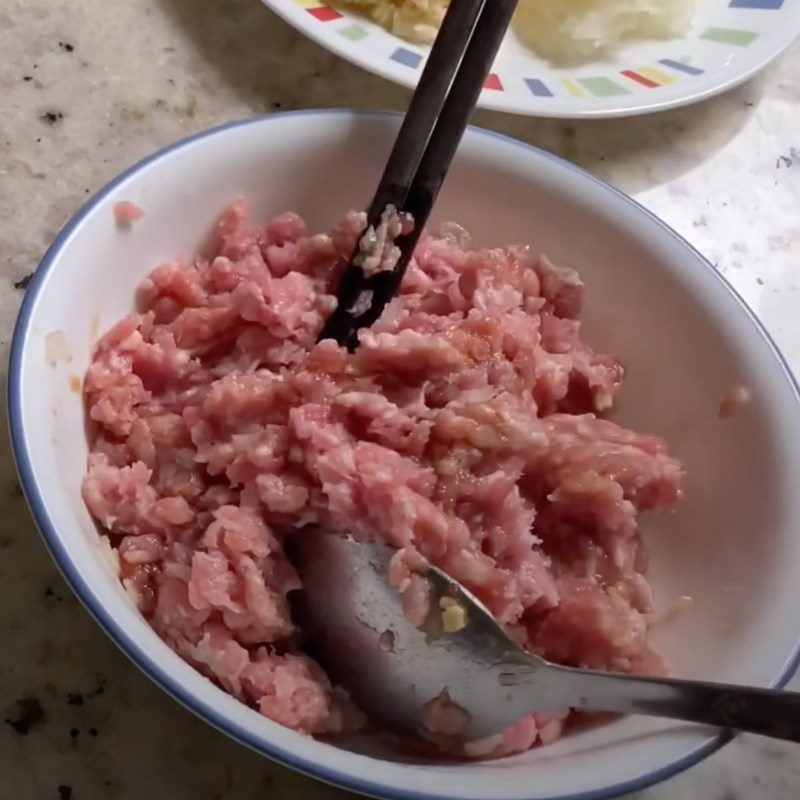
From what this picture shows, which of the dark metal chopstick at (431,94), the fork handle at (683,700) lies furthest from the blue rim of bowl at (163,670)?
the dark metal chopstick at (431,94)

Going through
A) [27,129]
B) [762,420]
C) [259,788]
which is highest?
[762,420]

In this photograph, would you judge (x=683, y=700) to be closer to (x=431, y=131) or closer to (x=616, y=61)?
(x=431, y=131)

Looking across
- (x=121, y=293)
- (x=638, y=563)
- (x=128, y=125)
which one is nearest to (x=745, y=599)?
(x=638, y=563)

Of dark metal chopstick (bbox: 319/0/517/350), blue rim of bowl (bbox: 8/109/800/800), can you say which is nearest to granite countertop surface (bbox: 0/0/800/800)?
blue rim of bowl (bbox: 8/109/800/800)

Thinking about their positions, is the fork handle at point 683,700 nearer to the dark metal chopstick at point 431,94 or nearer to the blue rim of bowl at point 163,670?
the blue rim of bowl at point 163,670

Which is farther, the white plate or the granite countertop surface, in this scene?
the white plate

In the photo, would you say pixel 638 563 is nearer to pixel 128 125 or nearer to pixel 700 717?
pixel 700 717

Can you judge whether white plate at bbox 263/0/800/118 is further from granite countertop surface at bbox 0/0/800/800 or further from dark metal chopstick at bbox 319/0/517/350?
dark metal chopstick at bbox 319/0/517/350
